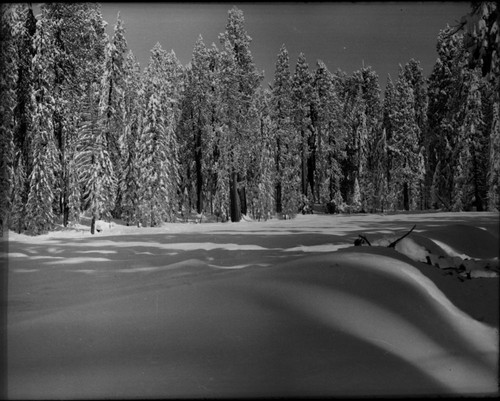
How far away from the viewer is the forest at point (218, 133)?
→ 10.0 meters

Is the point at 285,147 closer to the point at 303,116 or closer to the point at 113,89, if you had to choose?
the point at 303,116

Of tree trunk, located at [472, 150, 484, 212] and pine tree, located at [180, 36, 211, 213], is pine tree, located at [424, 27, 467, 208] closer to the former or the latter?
tree trunk, located at [472, 150, 484, 212]

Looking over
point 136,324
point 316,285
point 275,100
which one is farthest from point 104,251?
point 275,100

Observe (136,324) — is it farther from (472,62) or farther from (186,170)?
(186,170)

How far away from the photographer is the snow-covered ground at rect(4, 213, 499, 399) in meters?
2.87

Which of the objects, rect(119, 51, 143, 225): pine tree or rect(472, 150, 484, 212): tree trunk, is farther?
rect(119, 51, 143, 225): pine tree

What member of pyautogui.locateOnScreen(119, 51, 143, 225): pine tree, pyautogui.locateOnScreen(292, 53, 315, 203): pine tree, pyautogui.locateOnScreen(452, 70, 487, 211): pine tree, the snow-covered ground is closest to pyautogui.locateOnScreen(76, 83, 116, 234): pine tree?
pyautogui.locateOnScreen(119, 51, 143, 225): pine tree

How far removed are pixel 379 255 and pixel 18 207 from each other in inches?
674

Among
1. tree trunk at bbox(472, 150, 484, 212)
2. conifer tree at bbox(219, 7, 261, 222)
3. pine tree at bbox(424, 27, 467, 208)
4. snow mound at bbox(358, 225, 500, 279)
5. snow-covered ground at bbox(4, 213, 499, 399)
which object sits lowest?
snow-covered ground at bbox(4, 213, 499, 399)

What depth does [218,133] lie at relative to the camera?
23.3 meters

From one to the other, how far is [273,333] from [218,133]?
20.7m

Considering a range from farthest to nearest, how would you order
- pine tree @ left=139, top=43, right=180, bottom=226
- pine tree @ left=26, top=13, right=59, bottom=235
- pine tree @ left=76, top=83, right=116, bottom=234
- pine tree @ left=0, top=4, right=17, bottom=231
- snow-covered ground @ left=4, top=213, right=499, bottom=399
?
pine tree @ left=139, top=43, right=180, bottom=226 < pine tree @ left=76, top=83, right=116, bottom=234 < pine tree @ left=26, top=13, right=59, bottom=235 < pine tree @ left=0, top=4, right=17, bottom=231 < snow-covered ground @ left=4, top=213, right=499, bottom=399

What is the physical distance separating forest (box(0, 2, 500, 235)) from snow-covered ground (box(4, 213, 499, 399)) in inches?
142

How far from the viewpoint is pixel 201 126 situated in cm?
3088
